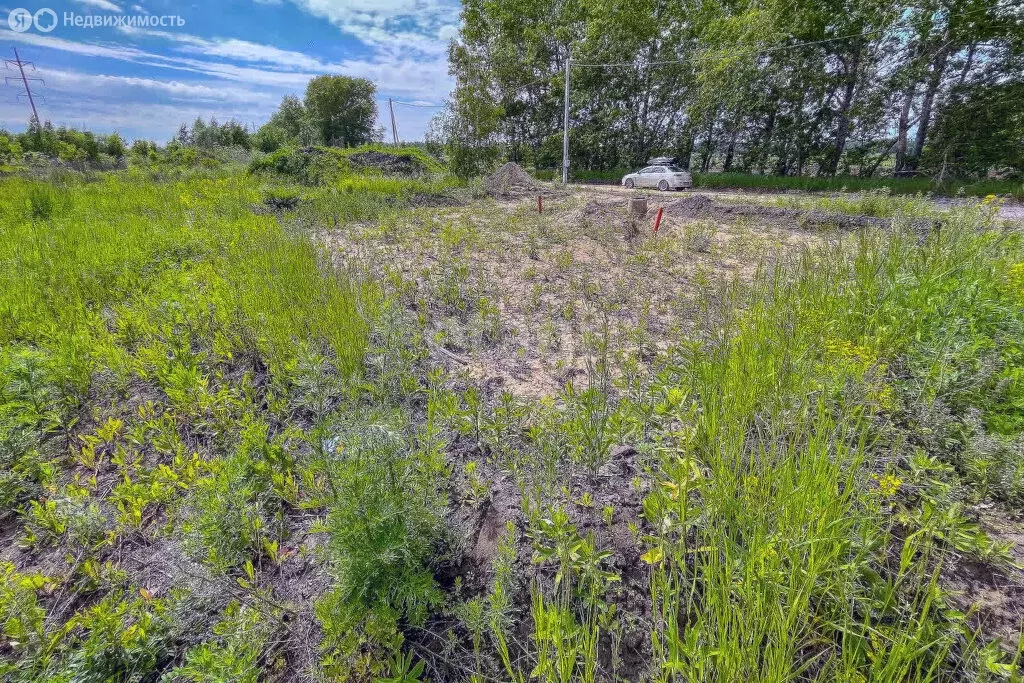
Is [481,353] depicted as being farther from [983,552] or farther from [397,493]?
[983,552]

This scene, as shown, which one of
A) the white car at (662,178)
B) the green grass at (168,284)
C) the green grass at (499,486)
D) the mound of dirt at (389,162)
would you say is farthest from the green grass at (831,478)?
the mound of dirt at (389,162)

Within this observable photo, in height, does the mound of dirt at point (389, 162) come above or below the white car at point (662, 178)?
above

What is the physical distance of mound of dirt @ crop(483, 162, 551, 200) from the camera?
13.4m

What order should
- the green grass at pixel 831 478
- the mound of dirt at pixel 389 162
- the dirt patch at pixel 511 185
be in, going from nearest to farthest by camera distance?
the green grass at pixel 831 478 → the dirt patch at pixel 511 185 → the mound of dirt at pixel 389 162

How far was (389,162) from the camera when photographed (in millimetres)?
18000

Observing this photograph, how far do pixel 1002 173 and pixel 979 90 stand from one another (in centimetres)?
294

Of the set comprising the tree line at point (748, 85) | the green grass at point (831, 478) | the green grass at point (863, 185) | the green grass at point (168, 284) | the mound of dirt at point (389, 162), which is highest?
the tree line at point (748, 85)

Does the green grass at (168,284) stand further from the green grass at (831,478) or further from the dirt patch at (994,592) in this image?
the dirt patch at (994,592)

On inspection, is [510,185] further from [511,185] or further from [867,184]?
[867,184]

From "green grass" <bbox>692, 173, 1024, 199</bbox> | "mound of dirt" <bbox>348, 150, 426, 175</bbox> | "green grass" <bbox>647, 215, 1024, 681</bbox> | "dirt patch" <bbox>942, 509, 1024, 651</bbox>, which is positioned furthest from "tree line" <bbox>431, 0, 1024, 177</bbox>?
"dirt patch" <bbox>942, 509, 1024, 651</bbox>

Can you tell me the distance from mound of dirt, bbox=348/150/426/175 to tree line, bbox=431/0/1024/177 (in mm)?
2666

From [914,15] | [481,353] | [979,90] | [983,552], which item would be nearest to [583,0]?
[914,15]

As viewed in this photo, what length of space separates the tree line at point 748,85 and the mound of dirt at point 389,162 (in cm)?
267

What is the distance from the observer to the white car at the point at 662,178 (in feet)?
59.0
